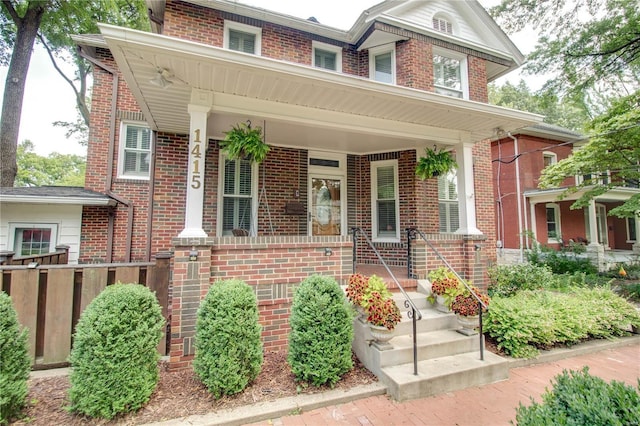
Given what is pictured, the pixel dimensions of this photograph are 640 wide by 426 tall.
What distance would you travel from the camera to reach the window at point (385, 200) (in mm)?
6891

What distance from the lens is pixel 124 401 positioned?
2479 millimetres

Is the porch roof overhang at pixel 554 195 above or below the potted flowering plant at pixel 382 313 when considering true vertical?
above

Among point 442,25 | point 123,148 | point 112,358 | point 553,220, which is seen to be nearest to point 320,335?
point 112,358

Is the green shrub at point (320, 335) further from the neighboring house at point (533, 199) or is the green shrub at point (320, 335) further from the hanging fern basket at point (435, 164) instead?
the neighboring house at point (533, 199)

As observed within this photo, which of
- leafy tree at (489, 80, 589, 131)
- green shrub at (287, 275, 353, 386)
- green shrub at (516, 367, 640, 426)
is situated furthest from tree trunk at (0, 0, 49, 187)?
leafy tree at (489, 80, 589, 131)

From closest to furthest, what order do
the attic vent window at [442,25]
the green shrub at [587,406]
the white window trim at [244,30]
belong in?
the green shrub at [587,406] < the white window trim at [244,30] < the attic vent window at [442,25]

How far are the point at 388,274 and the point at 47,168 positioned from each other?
1255 inches

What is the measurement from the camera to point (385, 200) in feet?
23.0

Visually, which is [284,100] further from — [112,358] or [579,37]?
[579,37]

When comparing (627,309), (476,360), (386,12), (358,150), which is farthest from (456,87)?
(476,360)

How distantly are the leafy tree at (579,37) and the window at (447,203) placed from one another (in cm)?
681

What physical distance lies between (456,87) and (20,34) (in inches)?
522

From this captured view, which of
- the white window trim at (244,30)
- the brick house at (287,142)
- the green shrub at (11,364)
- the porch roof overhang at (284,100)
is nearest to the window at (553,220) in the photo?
the brick house at (287,142)

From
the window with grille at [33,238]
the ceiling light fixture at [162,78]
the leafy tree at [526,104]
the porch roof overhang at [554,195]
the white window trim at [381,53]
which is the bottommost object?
the window with grille at [33,238]
